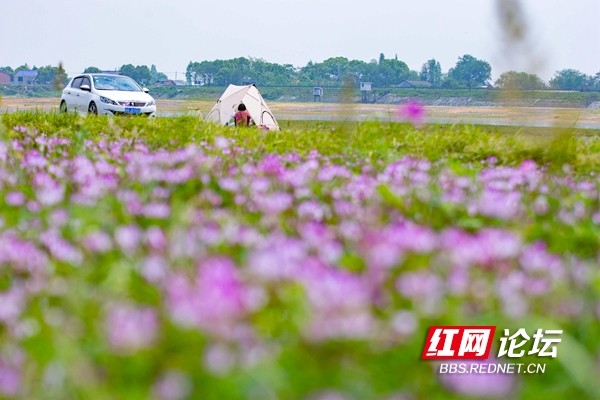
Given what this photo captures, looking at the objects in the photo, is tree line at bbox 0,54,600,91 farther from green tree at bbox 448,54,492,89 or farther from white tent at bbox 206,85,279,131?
white tent at bbox 206,85,279,131

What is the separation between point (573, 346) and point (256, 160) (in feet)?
12.1

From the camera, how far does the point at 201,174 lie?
399 cm

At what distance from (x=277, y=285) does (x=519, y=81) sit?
4.13 meters

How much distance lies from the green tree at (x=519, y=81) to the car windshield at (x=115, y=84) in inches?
716

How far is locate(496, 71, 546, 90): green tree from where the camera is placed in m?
5.48

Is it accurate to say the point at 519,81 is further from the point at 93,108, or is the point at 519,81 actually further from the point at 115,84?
the point at 115,84

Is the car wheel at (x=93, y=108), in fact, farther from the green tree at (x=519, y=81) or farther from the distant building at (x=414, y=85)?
the distant building at (x=414, y=85)

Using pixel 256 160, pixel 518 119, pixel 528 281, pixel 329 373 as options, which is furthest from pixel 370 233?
pixel 518 119

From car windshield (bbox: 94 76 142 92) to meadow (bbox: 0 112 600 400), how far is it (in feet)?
62.9

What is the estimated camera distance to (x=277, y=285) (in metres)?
1.90

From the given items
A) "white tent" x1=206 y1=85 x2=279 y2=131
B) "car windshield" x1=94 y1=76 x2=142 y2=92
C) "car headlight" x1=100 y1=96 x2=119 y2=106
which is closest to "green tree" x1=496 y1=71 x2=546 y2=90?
"white tent" x1=206 y1=85 x2=279 y2=131

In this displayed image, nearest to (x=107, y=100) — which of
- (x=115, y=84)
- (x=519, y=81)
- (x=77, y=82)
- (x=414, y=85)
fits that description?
(x=115, y=84)

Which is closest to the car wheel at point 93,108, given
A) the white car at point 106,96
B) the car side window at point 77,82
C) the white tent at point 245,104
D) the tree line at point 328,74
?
the white car at point 106,96

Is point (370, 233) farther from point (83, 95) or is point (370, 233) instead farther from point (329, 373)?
point (83, 95)
